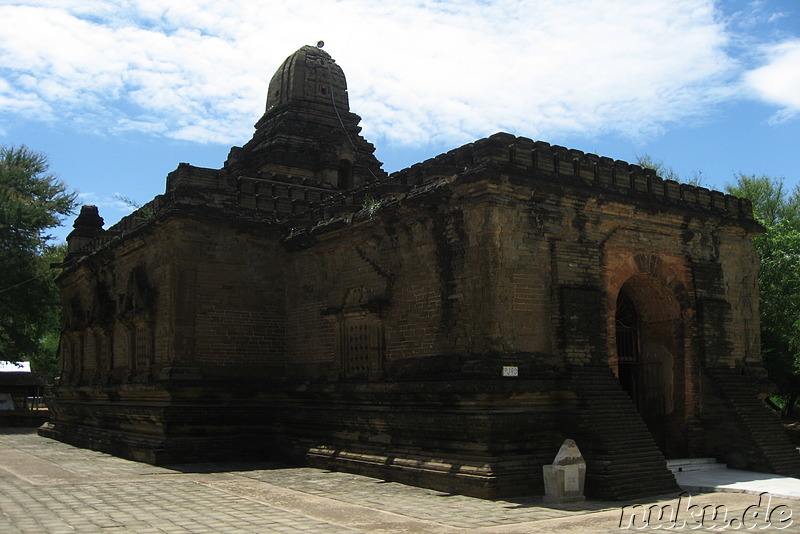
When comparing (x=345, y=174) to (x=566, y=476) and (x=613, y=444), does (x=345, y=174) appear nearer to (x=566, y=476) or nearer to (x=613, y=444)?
(x=613, y=444)

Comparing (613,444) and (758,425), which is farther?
(758,425)

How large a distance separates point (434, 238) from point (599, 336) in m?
3.27

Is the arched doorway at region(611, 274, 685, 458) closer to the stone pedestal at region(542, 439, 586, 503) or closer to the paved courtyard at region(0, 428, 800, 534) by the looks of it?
the paved courtyard at region(0, 428, 800, 534)

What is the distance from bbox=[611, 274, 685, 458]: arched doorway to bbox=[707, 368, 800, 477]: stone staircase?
2.80ft

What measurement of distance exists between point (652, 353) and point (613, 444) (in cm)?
399

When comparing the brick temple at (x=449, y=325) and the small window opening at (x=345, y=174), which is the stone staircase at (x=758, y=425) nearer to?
the brick temple at (x=449, y=325)

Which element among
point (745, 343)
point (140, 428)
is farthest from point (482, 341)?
point (140, 428)

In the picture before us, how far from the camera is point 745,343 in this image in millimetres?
16125

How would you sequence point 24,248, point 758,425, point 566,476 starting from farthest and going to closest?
1. point 24,248
2. point 758,425
3. point 566,476

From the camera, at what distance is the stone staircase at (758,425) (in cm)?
1356

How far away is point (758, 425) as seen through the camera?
14219mm

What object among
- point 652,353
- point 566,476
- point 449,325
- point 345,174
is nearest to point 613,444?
point 566,476

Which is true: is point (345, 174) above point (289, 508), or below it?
above

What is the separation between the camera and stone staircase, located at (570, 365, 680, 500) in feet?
37.2
